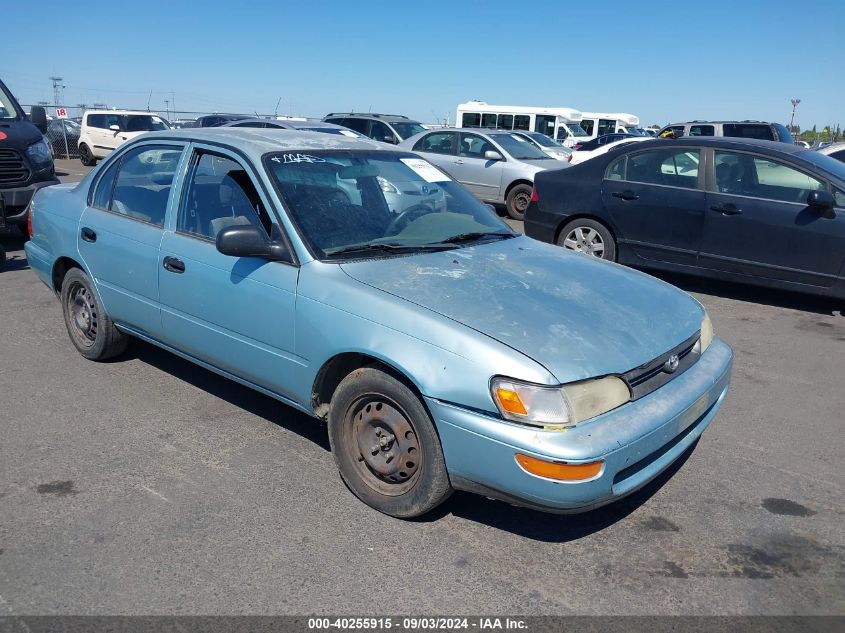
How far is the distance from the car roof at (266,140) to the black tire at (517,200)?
837 centimetres

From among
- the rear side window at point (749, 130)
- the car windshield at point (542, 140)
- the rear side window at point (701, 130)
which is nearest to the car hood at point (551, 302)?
the rear side window at point (749, 130)

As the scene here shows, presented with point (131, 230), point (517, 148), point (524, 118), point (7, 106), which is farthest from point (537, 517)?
point (524, 118)

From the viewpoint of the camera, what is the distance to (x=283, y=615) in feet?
8.54

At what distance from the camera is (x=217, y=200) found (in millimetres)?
4000

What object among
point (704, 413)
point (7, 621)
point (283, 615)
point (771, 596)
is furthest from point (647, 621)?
point (7, 621)

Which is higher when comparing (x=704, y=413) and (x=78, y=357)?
(x=704, y=413)

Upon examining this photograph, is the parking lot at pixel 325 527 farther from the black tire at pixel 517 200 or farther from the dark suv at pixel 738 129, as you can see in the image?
the dark suv at pixel 738 129

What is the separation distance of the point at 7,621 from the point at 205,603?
0.67m

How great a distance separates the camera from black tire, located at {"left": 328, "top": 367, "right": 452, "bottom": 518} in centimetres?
298

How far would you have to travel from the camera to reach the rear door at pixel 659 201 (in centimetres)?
721

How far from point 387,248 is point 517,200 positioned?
9443mm

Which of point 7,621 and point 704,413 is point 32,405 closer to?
point 7,621

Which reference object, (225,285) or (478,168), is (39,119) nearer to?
(478,168)

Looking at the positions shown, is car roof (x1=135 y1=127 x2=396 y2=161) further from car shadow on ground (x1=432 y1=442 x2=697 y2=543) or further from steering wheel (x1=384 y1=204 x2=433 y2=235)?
car shadow on ground (x1=432 y1=442 x2=697 y2=543)
